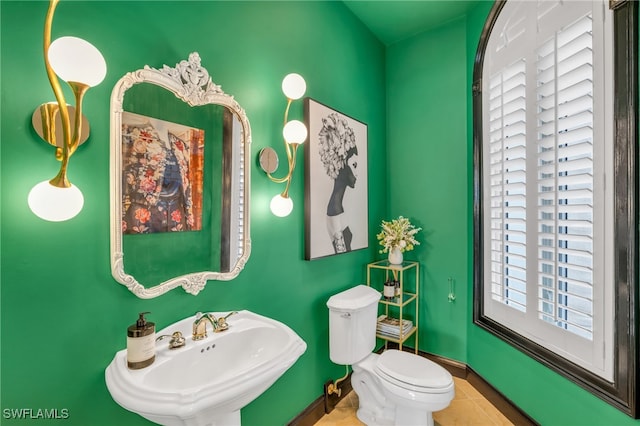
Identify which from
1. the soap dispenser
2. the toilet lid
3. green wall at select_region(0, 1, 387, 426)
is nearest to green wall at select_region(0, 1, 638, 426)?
green wall at select_region(0, 1, 387, 426)

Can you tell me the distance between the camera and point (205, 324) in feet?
3.92

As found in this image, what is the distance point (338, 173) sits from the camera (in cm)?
205

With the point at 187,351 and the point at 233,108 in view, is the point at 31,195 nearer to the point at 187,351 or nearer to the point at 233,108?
the point at 187,351

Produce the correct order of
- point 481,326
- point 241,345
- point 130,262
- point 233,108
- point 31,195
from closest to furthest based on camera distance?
1. point 31,195
2. point 130,262
3. point 241,345
4. point 233,108
5. point 481,326

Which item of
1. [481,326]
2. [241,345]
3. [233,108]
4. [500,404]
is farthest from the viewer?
[481,326]

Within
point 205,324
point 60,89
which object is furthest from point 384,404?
point 60,89

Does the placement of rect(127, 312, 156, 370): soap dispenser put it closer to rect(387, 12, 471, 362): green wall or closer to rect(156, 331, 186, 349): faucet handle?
rect(156, 331, 186, 349): faucet handle

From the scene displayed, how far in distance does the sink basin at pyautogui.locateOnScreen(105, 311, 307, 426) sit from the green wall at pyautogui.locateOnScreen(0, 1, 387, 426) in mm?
127

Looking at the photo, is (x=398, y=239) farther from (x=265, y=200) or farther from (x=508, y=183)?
(x=265, y=200)

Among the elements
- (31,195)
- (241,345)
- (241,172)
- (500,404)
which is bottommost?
(500,404)

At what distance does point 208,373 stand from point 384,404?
1.22 meters

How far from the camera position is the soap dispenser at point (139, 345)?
0.94 metres

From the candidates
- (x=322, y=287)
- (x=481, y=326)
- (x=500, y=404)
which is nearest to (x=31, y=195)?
(x=322, y=287)

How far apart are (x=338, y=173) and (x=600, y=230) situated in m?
1.41
